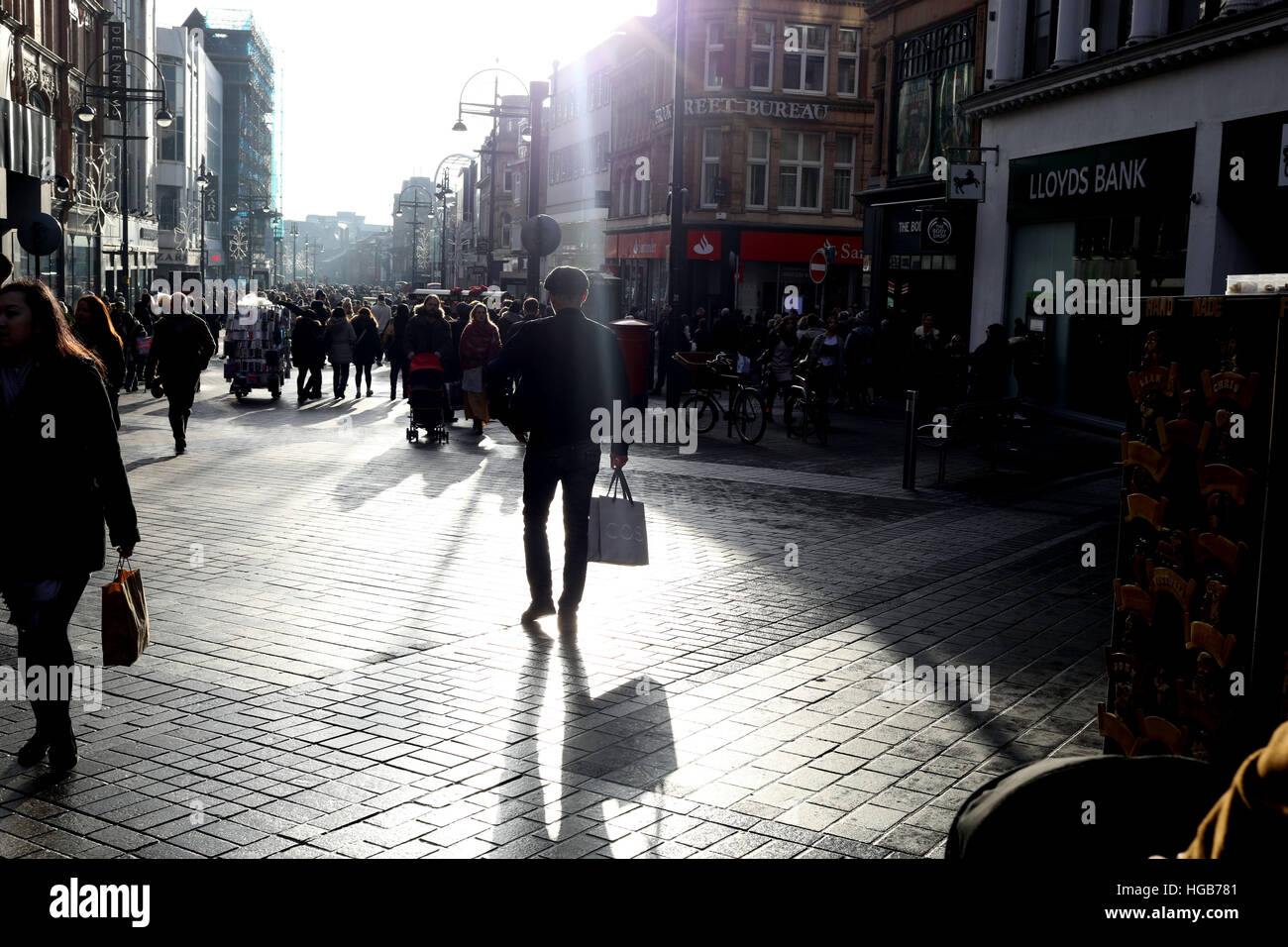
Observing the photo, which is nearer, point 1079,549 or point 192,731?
point 192,731

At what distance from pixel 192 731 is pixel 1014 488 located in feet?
34.3

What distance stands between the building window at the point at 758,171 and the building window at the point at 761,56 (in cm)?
160

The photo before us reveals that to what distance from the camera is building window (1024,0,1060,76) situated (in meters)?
23.6

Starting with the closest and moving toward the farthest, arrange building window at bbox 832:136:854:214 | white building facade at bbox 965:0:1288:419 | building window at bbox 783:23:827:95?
white building facade at bbox 965:0:1288:419 < building window at bbox 783:23:827:95 < building window at bbox 832:136:854:214


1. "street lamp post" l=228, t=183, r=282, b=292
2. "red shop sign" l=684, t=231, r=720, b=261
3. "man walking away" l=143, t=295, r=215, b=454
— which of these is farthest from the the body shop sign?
"street lamp post" l=228, t=183, r=282, b=292

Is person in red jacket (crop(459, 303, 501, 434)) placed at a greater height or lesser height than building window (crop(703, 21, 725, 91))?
lesser

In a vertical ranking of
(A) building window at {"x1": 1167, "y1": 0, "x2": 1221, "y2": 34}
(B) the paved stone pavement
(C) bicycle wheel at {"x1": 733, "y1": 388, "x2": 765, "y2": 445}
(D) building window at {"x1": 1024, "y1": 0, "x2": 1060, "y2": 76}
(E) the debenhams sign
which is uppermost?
(E) the debenhams sign

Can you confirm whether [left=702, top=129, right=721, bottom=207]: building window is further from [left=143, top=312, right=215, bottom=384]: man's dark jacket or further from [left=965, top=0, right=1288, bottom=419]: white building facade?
[left=143, top=312, right=215, bottom=384]: man's dark jacket

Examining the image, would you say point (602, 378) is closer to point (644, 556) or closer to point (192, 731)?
point (644, 556)

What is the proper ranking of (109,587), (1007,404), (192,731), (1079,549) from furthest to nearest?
(1007,404) → (1079,549) → (192,731) → (109,587)

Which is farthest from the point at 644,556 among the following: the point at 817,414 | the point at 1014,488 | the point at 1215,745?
the point at 817,414

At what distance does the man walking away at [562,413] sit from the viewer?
25.8 ft

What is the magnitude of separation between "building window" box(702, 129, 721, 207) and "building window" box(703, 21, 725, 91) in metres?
1.56

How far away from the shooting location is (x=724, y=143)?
47562mm
